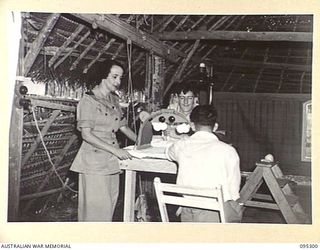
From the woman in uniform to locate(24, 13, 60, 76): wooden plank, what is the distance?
0.52ft

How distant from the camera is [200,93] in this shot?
2.46m

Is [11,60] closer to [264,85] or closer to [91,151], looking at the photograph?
[91,151]

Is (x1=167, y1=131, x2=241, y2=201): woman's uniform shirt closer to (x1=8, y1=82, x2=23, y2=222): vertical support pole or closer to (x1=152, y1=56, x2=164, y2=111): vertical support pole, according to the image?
(x1=8, y1=82, x2=23, y2=222): vertical support pole

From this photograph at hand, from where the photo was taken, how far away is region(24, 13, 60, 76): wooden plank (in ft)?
2.97

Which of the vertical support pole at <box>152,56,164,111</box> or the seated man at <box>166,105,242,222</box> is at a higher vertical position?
the vertical support pole at <box>152,56,164,111</box>

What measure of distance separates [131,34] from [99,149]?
16.8 inches

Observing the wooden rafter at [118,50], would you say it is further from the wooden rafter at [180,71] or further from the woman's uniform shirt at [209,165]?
the woman's uniform shirt at [209,165]

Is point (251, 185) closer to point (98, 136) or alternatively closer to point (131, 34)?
point (98, 136)

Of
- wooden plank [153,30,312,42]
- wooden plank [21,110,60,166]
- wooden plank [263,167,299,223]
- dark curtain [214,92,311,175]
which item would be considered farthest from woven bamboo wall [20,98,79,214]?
dark curtain [214,92,311,175]

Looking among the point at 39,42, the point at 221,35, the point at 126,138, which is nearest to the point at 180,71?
the point at 221,35

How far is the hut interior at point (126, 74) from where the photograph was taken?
901 mm

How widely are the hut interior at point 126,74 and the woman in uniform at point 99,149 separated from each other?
0.17 ft

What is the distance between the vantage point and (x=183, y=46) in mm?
2033

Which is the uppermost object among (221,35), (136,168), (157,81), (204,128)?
(221,35)
